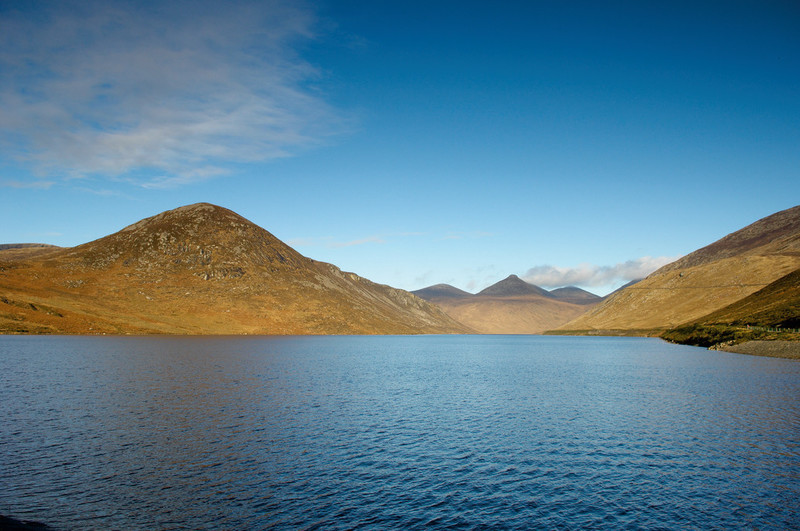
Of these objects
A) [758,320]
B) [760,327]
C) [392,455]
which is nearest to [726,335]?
[758,320]

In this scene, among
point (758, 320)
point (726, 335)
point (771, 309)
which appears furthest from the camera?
point (771, 309)

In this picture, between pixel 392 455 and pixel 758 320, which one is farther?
pixel 758 320

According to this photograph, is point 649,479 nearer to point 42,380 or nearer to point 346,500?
point 346,500

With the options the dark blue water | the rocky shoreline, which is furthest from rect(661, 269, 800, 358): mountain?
the dark blue water

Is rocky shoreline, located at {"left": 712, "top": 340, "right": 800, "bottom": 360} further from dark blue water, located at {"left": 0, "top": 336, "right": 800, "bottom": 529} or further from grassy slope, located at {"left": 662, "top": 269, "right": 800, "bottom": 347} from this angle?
dark blue water, located at {"left": 0, "top": 336, "right": 800, "bottom": 529}

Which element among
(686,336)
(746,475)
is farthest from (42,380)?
(686,336)

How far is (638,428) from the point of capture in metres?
43.4

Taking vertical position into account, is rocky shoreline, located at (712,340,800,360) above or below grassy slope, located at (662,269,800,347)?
below

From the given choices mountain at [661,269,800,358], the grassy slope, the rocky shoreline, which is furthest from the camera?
the grassy slope

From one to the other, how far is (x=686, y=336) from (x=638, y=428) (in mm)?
159845

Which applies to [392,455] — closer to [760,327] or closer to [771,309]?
[760,327]

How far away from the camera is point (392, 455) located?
3475 centimetres

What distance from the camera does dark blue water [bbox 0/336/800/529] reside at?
2445cm

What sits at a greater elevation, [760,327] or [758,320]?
[758,320]
